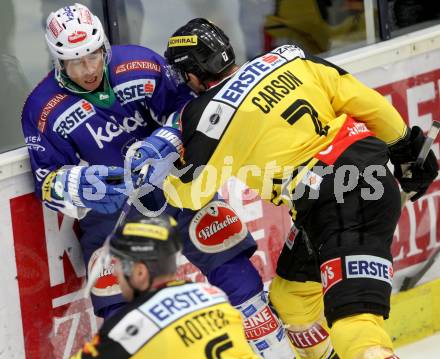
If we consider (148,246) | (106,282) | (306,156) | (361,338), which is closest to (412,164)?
(306,156)

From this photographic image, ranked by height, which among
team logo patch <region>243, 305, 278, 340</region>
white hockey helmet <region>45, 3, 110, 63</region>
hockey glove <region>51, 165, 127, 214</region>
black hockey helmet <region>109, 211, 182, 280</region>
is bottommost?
team logo patch <region>243, 305, 278, 340</region>

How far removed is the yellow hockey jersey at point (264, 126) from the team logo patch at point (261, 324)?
51 cm

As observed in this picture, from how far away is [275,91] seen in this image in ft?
14.4

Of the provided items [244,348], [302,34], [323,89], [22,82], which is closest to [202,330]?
[244,348]

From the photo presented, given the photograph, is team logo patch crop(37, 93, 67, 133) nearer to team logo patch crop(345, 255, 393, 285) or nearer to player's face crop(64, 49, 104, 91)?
player's face crop(64, 49, 104, 91)

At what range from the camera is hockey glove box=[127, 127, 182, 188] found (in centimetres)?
440

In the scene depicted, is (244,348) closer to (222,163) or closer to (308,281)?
(222,163)

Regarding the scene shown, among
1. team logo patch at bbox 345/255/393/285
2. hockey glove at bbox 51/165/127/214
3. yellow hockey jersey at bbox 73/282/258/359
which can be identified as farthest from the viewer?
hockey glove at bbox 51/165/127/214

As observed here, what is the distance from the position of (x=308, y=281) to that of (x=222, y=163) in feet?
2.11

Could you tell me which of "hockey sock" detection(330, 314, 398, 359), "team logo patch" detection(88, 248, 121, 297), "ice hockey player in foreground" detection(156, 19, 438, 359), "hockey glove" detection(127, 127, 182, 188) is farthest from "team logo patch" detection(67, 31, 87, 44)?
"hockey sock" detection(330, 314, 398, 359)

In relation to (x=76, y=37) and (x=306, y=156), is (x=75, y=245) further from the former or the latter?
(x=306, y=156)

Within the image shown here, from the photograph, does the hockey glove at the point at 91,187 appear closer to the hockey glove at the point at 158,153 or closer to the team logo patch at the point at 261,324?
the hockey glove at the point at 158,153

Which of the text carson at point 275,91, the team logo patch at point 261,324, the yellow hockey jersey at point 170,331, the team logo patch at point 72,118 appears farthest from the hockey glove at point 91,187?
the yellow hockey jersey at point 170,331

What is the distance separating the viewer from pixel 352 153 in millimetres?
4438
